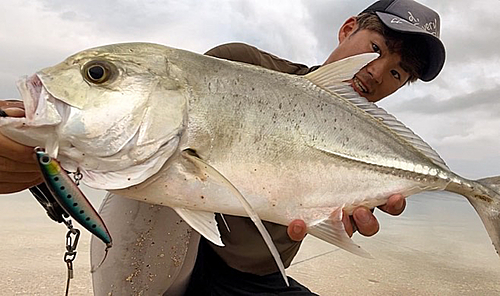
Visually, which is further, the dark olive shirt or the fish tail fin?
the dark olive shirt

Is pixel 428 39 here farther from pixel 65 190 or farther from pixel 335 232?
pixel 65 190

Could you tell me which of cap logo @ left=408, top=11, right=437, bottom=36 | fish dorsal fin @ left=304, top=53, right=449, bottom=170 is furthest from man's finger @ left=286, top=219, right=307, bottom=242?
cap logo @ left=408, top=11, right=437, bottom=36

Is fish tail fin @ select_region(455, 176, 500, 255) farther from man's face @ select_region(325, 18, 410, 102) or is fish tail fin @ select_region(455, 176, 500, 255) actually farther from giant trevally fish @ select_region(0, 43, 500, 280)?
man's face @ select_region(325, 18, 410, 102)

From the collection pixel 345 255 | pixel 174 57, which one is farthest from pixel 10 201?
pixel 174 57

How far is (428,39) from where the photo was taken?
311 centimetres

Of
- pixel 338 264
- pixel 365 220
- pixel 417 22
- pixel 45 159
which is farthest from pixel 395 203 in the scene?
pixel 338 264

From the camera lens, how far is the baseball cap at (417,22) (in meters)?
3.07

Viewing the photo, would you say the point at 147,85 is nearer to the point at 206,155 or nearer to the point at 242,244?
the point at 206,155

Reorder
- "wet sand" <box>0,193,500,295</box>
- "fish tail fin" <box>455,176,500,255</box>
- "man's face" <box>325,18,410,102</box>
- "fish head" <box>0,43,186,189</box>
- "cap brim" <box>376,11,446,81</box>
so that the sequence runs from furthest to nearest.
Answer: "wet sand" <box>0,193,500,295</box>
"man's face" <box>325,18,410,102</box>
"cap brim" <box>376,11,446,81</box>
"fish tail fin" <box>455,176,500,255</box>
"fish head" <box>0,43,186,189</box>

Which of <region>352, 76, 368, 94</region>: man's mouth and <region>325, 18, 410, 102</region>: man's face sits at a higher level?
<region>325, 18, 410, 102</region>: man's face

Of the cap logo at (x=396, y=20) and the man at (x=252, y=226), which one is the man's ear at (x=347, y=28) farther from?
the cap logo at (x=396, y=20)

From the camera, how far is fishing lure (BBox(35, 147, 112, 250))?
127cm

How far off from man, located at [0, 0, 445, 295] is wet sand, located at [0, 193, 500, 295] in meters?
1.71

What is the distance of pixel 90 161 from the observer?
55.9 inches
